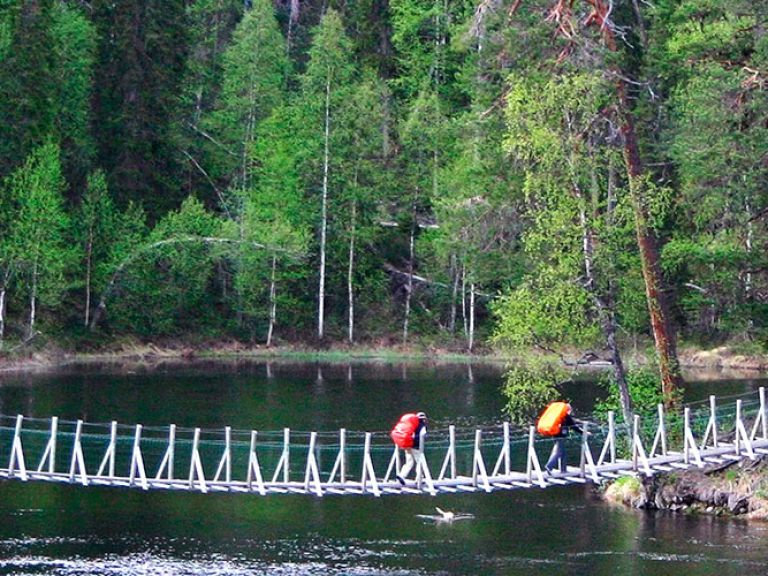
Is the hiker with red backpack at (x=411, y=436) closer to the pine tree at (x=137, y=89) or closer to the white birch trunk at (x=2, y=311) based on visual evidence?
the white birch trunk at (x=2, y=311)

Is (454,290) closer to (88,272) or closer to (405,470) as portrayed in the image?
(88,272)

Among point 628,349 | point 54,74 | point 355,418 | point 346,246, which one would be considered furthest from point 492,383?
point 54,74

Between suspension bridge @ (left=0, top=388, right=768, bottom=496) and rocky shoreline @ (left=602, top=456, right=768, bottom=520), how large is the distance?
675 mm

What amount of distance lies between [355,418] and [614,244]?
13.0m

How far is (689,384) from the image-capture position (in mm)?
52094

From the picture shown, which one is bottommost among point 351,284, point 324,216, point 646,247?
point 351,284

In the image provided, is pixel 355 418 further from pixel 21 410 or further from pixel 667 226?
pixel 667 226

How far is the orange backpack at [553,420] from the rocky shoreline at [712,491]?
651 centimetres

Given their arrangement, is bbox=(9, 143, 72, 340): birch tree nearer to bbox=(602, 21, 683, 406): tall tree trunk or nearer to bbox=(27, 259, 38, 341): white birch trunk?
bbox=(27, 259, 38, 341): white birch trunk

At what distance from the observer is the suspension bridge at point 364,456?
2897 cm

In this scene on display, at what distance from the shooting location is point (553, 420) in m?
28.0

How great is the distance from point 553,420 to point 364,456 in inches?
168

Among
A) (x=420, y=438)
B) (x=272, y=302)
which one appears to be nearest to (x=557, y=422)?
(x=420, y=438)

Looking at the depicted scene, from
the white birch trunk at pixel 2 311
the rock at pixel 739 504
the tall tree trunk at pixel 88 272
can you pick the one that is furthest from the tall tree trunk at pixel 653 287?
the tall tree trunk at pixel 88 272
